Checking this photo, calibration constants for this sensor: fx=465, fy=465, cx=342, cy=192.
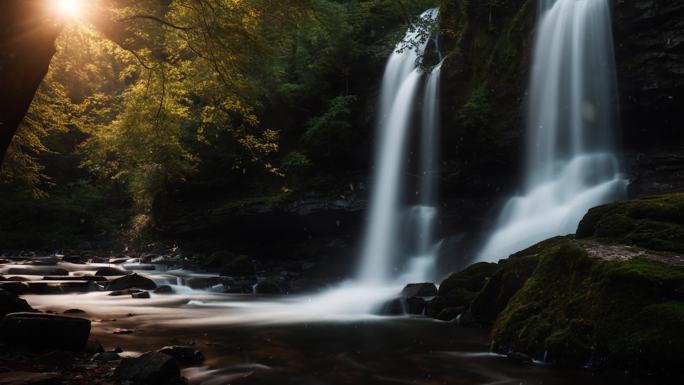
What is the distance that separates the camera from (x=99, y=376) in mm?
4996

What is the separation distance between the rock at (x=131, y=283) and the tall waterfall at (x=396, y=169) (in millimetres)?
8970

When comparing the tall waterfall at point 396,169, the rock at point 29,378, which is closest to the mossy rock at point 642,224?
the rock at point 29,378

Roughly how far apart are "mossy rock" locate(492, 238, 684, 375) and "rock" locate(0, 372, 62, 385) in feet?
19.1

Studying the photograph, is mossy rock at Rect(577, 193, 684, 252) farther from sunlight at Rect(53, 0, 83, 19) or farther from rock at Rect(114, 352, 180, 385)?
sunlight at Rect(53, 0, 83, 19)

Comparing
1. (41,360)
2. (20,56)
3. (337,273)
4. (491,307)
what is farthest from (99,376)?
(337,273)

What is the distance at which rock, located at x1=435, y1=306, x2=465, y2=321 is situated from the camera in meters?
9.99

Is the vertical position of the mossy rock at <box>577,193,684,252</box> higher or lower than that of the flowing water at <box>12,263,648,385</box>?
higher

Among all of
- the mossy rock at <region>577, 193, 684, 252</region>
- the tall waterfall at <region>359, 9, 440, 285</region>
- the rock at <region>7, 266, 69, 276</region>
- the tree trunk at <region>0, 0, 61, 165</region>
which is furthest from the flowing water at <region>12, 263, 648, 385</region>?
the tall waterfall at <region>359, 9, 440, 285</region>

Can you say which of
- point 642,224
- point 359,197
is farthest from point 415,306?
point 359,197

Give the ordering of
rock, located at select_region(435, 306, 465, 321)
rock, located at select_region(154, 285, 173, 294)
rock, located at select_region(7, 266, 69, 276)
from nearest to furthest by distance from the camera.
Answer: rock, located at select_region(435, 306, 465, 321) → rock, located at select_region(154, 285, 173, 294) → rock, located at select_region(7, 266, 69, 276)

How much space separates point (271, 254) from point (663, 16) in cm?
1926

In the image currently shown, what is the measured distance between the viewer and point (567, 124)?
17.2m

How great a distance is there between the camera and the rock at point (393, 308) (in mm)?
11406

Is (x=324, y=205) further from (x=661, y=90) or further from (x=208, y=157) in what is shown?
(x=661, y=90)
